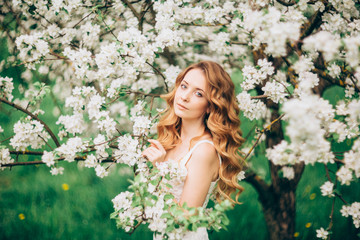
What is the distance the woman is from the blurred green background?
1652 mm

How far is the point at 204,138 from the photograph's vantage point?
2410mm

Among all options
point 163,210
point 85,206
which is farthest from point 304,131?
point 85,206

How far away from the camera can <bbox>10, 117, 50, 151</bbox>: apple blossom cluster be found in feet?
7.70

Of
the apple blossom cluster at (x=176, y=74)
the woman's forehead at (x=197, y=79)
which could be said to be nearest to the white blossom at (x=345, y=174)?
the apple blossom cluster at (x=176, y=74)

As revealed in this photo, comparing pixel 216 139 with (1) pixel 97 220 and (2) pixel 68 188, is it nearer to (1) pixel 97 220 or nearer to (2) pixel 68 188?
(1) pixel 97 220

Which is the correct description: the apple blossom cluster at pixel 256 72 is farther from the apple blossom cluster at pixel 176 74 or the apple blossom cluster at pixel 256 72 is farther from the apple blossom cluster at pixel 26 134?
the apple blossom cluster at pixel 26 134

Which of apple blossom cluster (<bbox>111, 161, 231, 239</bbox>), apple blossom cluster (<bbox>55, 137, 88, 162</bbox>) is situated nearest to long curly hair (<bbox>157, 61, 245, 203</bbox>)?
apple blossom cluster (<bbox>111, 161, 231, 239</bbox>)

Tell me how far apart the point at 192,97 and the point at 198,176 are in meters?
0.59

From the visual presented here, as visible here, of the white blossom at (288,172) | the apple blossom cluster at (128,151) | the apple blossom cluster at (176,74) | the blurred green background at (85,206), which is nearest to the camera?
the apple blossom cluster at (176,74)

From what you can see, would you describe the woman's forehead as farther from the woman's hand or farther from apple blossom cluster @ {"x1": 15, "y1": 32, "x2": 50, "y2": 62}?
apple blossom cluster @ {"x1": 15, "y1": 32, "x2": 50, "y2": 62}

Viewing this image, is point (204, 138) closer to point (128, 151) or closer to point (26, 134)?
point (128, 151)

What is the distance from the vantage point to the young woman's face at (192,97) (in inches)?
91.5

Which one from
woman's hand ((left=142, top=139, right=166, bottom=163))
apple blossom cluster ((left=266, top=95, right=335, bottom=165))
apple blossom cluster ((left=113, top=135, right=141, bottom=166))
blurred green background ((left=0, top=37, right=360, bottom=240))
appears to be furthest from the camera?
blurred green background ((left=0, top=37, right=360, bottom=240))

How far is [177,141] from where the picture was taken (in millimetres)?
2617
